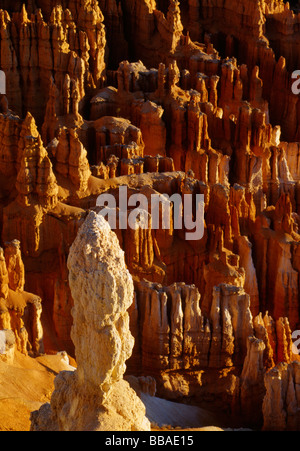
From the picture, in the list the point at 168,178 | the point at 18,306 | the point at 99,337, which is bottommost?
the point at 18,306

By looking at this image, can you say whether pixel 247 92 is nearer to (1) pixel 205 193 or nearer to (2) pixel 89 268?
(1) pixel 205 193

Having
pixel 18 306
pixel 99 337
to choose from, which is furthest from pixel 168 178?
pixel 99 337

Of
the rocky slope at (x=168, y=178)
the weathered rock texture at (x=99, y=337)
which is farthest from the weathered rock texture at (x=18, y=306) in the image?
the weathered rock texture at (x=99, y=337)

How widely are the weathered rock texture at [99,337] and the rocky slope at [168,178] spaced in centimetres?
6

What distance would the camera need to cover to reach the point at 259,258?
86.8 ft

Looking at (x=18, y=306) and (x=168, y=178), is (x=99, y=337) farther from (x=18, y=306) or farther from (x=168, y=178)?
(x=168, y=178)

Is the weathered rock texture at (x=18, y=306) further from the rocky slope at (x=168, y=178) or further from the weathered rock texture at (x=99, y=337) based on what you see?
the weathered rock texture at (x=99, y=337)

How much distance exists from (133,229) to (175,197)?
7.69 ft

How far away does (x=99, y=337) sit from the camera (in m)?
11.6

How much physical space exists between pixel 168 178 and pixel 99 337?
13.8 meters

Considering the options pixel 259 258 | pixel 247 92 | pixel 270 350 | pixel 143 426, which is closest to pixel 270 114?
pixel 247 92

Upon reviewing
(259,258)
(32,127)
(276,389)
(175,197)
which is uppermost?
(32,127)

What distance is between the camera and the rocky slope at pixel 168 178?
1975cm

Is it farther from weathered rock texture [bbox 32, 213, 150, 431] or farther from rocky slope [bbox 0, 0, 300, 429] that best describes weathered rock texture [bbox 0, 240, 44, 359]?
weathered rock texture [bbox 32, 213, 150, 431]
